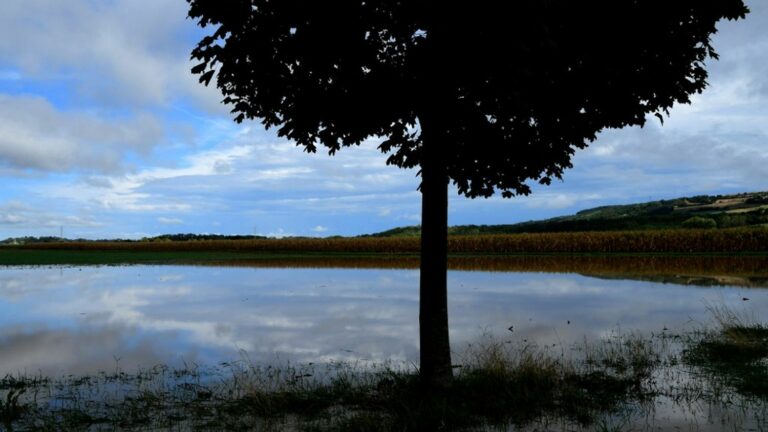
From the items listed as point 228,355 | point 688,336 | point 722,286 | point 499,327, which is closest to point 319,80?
point 228,355

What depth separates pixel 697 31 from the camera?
345 inches

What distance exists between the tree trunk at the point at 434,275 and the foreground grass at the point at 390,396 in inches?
19.0

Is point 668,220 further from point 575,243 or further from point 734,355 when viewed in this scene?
point 734,355

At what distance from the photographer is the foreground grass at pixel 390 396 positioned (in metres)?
7.50

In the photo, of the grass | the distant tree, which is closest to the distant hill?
the distant tree

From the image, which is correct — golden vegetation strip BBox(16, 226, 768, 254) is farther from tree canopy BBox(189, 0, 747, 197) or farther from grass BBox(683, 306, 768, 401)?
tree canopy BBox(189, 0, 747, 197)

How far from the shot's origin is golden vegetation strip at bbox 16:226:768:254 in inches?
2234

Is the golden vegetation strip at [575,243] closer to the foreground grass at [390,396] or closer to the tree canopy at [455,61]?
the foreground grass at [390,396]

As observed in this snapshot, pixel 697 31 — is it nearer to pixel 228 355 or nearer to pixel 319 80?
pixel 319 80

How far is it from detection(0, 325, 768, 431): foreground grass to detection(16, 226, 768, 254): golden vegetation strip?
170 feet

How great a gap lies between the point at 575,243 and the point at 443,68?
56.9m

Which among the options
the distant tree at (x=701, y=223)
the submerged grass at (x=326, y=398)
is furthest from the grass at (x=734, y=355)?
the distant tree at (x=701, y=223)

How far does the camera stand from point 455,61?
26.8 ft

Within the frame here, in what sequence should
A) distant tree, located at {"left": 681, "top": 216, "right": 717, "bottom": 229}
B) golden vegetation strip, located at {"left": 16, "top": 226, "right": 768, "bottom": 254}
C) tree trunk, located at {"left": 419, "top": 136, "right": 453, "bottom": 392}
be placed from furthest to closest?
distant tree, located at {"left": 681, "top": 216, "right": 717, "bottom": 229}
golden vegetation strip, located at {"left": 16, "top": 226, "right": 768, "bottom": 254}
tree trunk, located at {"left": 419, "top": 136, "right": 453, "bottom": 392}
